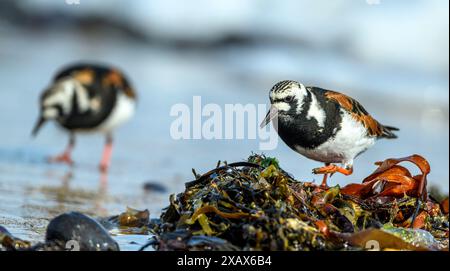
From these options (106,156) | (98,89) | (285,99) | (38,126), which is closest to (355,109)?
(285,99)

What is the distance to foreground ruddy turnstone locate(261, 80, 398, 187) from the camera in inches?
155

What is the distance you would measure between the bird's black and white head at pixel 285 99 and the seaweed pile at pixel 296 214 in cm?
41

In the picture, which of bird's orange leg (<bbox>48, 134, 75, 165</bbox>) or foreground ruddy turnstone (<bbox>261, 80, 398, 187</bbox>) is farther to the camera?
bird's orange leg (<bbox>48, 134, 75, 165</bbox>)

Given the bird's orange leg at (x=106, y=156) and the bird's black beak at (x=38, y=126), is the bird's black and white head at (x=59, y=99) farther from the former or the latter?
the bird's orange leg at (x=106, y=156)

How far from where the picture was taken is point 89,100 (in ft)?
24.8

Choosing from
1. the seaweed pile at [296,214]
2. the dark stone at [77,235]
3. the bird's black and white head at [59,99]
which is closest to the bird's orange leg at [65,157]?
the bird's black and white head at [59,99]

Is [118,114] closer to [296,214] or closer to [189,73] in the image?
[189,73]

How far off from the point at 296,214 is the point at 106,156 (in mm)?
3990

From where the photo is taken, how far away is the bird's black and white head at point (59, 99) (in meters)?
7.26

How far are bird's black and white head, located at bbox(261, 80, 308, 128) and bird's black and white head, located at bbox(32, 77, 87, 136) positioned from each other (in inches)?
149

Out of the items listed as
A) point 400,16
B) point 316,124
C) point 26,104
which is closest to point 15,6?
point 26,104

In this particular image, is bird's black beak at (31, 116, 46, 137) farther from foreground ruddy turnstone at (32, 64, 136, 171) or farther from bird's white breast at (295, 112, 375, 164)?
bird's white breast at (295, 112, 375, 164)

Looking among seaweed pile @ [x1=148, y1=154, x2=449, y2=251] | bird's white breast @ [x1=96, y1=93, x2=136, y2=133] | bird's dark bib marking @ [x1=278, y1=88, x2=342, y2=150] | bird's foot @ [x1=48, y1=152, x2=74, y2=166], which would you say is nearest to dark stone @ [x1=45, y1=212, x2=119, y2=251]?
seaweed pile @ [x1=148, y1=154, x2=449, y2=251]

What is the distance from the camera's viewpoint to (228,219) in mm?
3100
